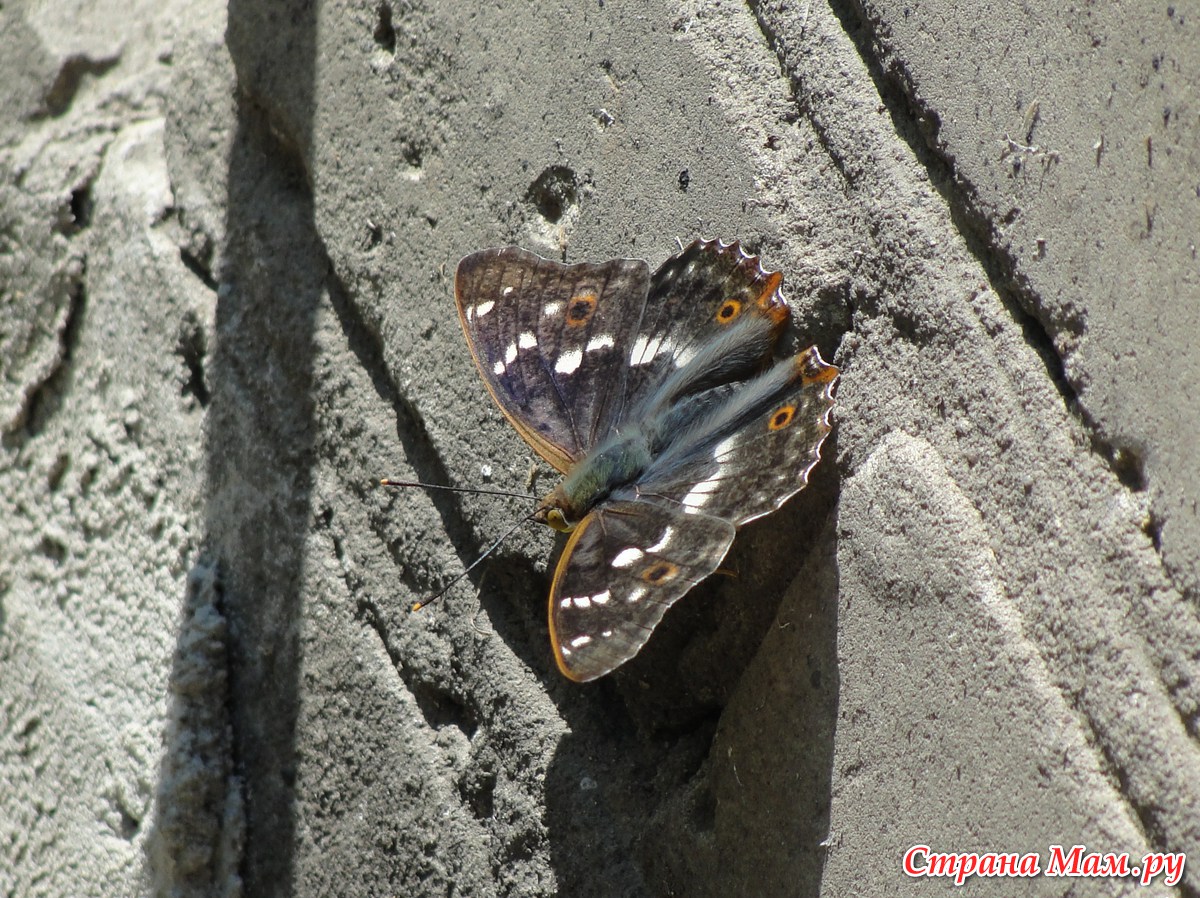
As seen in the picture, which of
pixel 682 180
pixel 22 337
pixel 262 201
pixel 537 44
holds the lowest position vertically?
pixel 22 337

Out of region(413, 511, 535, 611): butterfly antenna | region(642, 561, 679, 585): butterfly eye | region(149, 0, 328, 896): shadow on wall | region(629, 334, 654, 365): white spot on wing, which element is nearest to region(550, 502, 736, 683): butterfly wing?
region(642, 561, 679, 585): butterfly eye

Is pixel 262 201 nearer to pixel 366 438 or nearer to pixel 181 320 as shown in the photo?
pixel 181 320

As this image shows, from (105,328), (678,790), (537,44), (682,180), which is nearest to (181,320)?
(105,328)

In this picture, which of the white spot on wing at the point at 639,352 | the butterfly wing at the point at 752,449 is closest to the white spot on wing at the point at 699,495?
the butterfly wing at the point at 752,449

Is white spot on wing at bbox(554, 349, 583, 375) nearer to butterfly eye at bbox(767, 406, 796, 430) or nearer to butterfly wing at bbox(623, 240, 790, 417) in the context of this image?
butterfly wing at bbox(623, 240, 790, 417)

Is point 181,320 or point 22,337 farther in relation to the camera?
point 22,337

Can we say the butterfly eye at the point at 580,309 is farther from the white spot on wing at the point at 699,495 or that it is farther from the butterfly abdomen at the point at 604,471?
the white spot on wing at the point at 699,495

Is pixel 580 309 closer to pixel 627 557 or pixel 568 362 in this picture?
pixel 568 362
